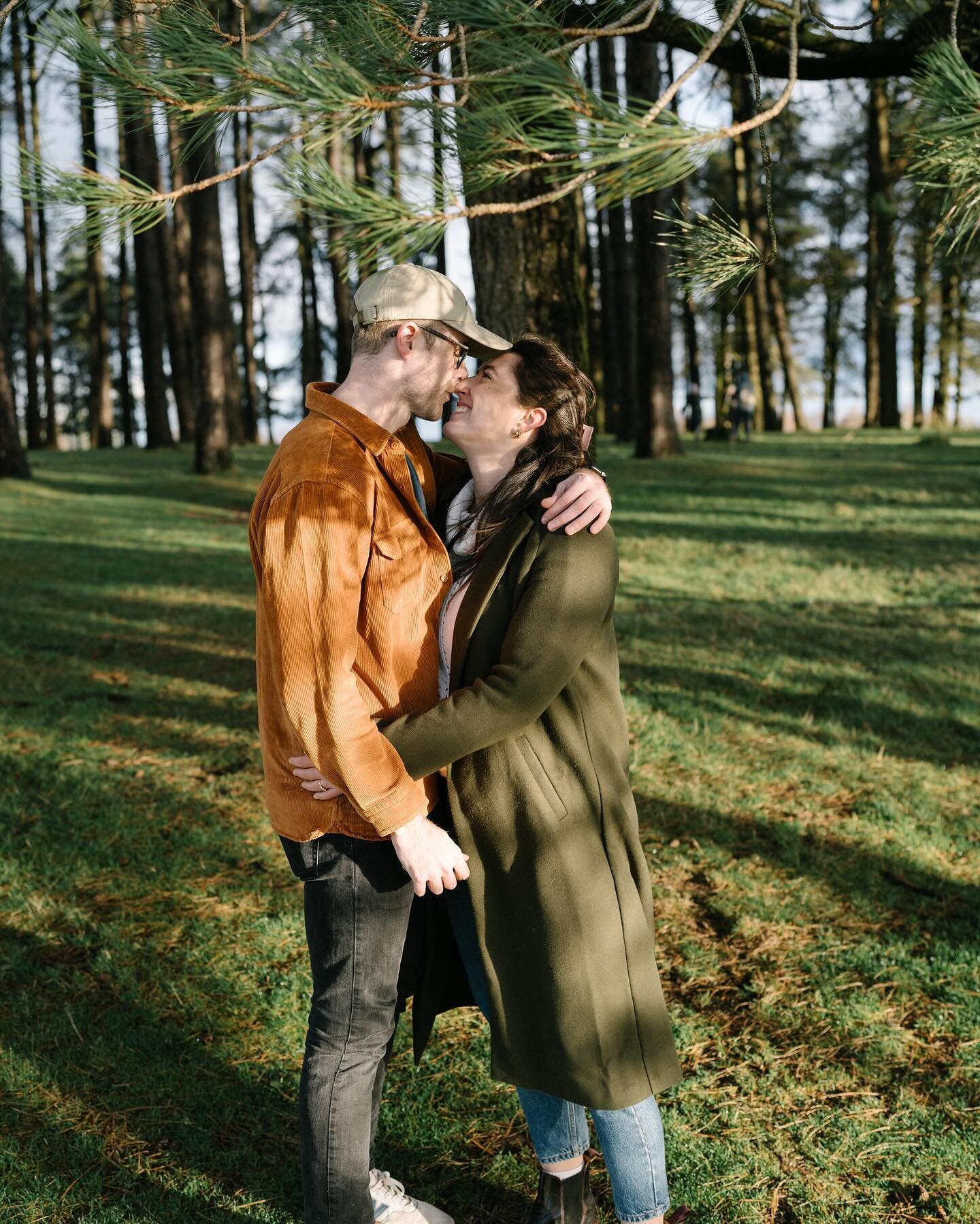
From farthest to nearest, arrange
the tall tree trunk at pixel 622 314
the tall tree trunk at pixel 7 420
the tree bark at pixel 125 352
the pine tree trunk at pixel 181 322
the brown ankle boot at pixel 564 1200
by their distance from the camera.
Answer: the tree bark at pixel 125 352, the pine tree trunk at pixel 181 322, the tall tree trunk at pixel 622 314, the tall tree trunk at pixel 7 420, the brown ankle boot at pixel 564 1200

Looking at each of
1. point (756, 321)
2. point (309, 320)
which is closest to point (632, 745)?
point (756, 321)

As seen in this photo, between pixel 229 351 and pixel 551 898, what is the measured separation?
21.4 metres

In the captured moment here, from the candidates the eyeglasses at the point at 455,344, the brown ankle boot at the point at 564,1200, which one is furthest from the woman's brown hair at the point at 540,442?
the brown ankle boot at the point at 564,1200

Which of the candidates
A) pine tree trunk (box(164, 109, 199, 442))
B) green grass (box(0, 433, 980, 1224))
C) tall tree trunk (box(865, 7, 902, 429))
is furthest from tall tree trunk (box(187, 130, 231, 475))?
tall tree trunk (box(865, 7, 902, 429))

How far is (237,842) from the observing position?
443cm

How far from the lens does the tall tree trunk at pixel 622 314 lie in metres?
19.7

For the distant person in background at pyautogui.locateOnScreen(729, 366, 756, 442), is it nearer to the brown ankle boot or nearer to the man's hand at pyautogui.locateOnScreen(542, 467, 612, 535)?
the man's hand at pyautogui.locateOnScreen(542, 467, 612, 535)

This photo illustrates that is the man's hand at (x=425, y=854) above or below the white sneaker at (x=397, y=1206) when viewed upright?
above

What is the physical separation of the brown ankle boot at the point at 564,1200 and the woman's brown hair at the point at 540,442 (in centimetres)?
144

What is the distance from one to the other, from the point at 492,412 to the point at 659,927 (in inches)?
92.6

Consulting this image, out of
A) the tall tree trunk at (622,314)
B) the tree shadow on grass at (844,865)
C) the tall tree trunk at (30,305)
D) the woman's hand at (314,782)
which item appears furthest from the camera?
the tall tree trunk at (30,305)

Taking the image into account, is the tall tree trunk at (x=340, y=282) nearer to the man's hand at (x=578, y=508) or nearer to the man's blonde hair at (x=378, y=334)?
the man's blonde hair at (x=378, y=334)

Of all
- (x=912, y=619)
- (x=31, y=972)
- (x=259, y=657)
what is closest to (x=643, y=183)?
(x=259, y=657)

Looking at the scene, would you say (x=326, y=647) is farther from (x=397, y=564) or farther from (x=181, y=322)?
(x=181, y=322)
